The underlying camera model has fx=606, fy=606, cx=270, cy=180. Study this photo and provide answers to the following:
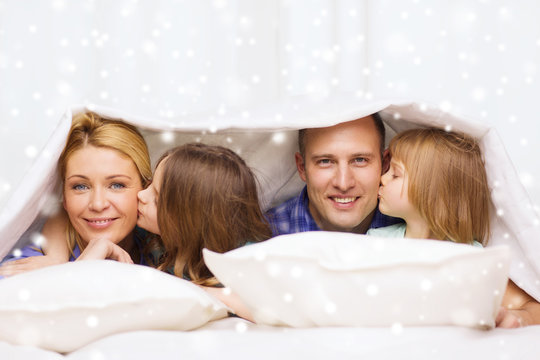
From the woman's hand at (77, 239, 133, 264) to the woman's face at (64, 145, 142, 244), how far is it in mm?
68

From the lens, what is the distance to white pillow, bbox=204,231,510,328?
0.82m

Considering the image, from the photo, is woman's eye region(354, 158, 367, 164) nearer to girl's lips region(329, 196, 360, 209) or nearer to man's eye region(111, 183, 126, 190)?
girl's lips region(329, 196, 360, 209)

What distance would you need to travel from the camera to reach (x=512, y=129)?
1.92 meters

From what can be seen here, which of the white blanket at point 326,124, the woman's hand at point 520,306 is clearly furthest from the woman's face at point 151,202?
the woman's hand at point 520,306

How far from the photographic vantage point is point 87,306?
2.87 ft

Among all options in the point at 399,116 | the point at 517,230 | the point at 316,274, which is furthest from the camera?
the point at 399,116

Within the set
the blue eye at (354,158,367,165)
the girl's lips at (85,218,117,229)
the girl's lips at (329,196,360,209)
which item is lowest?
the girl's lips at (85,218,117,229)

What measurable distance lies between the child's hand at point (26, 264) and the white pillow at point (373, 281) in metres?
0.58

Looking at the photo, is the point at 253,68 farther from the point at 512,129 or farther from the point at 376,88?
the point at 512,129

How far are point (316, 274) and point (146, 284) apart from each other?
0.88ft

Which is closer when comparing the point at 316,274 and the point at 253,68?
the point at 316,274

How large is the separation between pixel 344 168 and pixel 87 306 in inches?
27.8

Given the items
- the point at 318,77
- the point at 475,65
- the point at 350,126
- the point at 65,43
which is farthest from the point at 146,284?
the point at 475,65

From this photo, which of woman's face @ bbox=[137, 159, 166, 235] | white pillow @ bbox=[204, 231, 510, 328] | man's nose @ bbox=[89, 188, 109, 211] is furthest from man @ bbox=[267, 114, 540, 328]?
white pillow @ bbox=[204, 231, 510, 328]
